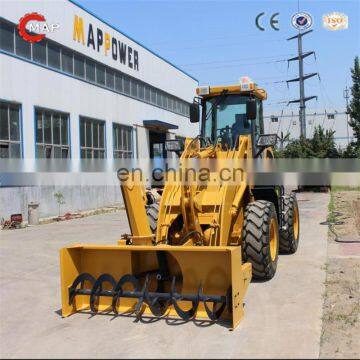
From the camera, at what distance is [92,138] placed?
23.6m

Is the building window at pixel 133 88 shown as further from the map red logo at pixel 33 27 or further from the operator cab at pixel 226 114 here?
the operator cab at pixel 226 114

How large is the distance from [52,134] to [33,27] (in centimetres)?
421

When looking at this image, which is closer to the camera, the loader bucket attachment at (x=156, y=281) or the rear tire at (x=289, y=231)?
the loader bucket attachment at (x=156, y=281)

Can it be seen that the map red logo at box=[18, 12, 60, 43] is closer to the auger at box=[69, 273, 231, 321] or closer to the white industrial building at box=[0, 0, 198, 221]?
the white industrial building at box=[0, 0, 198, 221]

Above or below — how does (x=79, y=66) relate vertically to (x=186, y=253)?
above

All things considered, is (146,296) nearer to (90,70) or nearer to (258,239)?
(258,239)

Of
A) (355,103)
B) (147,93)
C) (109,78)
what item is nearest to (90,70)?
(109,78)

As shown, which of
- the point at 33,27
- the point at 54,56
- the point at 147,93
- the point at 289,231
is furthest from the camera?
the point at 147,93

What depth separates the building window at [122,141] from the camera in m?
26.2

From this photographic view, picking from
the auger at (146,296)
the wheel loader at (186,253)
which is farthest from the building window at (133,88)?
the auger at (146,296)

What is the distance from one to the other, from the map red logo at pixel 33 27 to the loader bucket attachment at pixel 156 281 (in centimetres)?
1420

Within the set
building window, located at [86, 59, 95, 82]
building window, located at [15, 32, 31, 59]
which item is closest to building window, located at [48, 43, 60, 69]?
building window, located at [15, 32, 31, 59]

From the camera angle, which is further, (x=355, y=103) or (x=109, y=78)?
(x=355, y=103)

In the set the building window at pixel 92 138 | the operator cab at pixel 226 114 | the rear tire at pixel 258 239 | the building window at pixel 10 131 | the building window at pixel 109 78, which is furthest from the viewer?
the building window at pixel 109 78
